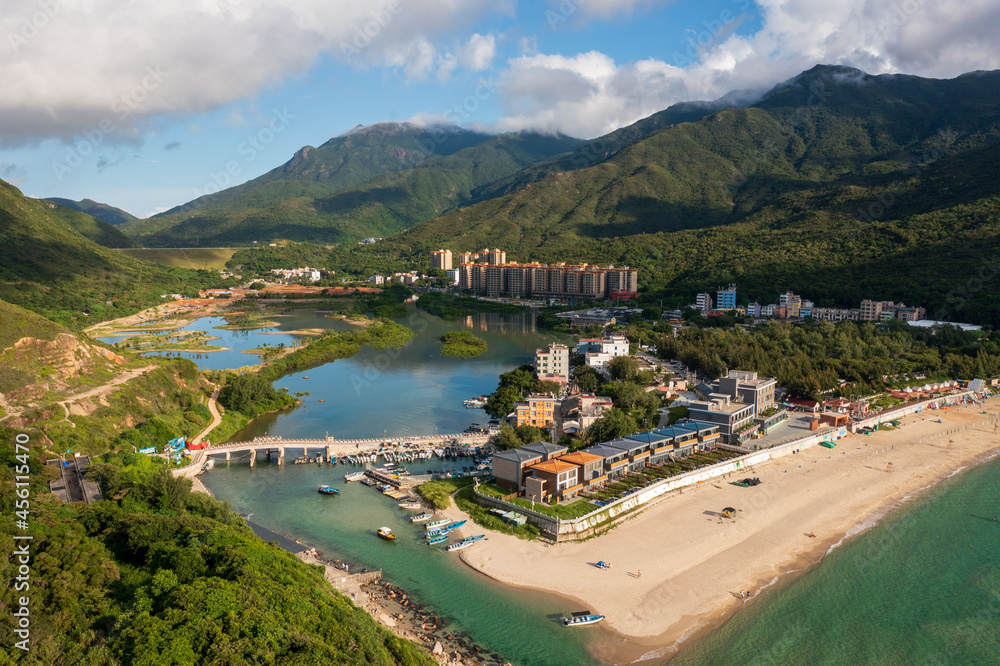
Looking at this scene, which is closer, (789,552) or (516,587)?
(516,587)

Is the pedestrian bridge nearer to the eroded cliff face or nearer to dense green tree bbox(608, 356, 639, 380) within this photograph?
the eroded cliff face

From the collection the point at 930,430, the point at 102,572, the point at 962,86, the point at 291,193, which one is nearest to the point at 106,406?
the point at 102,572

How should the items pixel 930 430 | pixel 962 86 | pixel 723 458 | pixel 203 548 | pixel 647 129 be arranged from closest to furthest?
pixel 203 548 → pixel 723 458 → pixel 930 430 → pixel 962 86 → pixel 647 129

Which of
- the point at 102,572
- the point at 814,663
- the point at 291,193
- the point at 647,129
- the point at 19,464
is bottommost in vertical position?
the point at 814,663

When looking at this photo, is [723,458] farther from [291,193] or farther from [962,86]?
[291,193]

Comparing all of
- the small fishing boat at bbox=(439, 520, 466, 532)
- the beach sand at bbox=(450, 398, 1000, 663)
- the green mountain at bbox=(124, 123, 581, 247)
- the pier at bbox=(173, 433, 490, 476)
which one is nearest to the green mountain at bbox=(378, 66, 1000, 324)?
the beach sand at bbox=(450, 398, 1000, 663)

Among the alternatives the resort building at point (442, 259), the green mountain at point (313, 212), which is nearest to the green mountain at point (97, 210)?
the green mountain at point (313, 212)

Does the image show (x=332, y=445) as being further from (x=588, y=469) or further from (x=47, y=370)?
(x=47, y=370)
